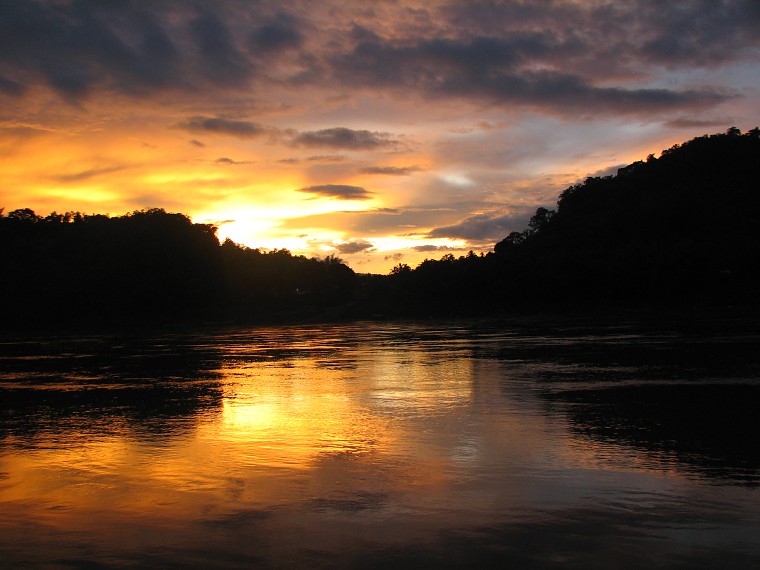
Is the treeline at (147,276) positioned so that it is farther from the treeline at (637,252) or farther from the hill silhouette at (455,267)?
the treeline at (637,252)

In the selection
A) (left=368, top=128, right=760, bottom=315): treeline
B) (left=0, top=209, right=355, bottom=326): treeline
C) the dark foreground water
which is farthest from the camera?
(left=0, top=209, right=355, bottom=326): treeline

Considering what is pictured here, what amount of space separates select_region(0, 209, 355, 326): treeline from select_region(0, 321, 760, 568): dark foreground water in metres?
71.7

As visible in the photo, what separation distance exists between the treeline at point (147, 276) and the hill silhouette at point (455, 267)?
23 centimetres

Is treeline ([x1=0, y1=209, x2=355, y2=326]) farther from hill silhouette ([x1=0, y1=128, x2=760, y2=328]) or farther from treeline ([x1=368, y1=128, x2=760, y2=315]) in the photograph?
treeline ([x1=368, y1=128, x2=760, y2=315])

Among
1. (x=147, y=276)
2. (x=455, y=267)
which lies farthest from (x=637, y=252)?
(x=147, y=276)

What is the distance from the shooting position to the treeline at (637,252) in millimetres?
82250

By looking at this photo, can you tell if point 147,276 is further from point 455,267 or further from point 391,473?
point 391,473

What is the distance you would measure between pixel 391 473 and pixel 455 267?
91.2 meters

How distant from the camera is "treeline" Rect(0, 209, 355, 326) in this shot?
8475 cm

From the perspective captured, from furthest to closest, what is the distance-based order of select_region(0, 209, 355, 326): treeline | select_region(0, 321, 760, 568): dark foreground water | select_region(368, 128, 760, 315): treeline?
select_region(0, 209, 355, 326): treeline → select_region(368, 128, 760, 315): treeline → select_region(0, 321, 760, 568): dark foreground water

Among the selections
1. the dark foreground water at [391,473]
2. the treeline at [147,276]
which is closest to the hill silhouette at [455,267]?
the treeline at [147,276]

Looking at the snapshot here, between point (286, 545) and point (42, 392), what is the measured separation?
14.4m

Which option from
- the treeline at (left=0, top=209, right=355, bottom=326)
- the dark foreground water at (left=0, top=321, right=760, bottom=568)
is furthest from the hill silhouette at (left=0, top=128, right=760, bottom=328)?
the dark foreground water at (left=0, top=321, right=760, bottom=568)

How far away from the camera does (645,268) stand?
8406 centimetres
